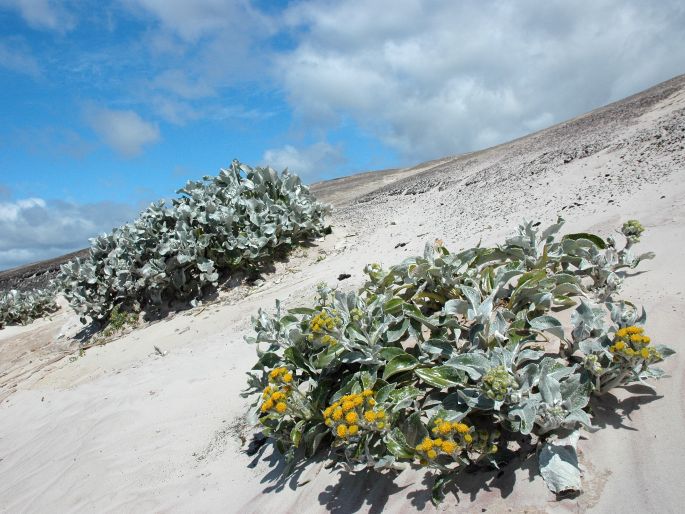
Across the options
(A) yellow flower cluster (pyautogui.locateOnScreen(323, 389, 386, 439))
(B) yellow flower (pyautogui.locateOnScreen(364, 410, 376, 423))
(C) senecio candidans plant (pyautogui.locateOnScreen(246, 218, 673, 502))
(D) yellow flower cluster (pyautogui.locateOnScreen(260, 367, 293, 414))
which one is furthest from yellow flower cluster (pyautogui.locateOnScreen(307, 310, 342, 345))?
(B) yellow flower (pyautogui.locateOnScreen(364, 410, 376, 423))

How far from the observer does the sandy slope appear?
77.9 inches

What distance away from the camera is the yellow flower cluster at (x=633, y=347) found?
6.37 ft

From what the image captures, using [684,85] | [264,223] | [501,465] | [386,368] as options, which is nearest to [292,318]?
[386,368]

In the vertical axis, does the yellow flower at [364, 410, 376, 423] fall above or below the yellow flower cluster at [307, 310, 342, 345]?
below

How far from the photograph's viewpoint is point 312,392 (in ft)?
9.01

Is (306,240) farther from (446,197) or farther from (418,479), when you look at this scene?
(418,479)

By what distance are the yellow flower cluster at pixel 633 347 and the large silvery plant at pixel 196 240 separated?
5.70 meters

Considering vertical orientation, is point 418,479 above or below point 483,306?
below

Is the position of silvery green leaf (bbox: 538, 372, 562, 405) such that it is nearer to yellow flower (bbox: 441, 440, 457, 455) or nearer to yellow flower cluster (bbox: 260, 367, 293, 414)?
yellow flower (bbox: 441, 440, 457, 455)

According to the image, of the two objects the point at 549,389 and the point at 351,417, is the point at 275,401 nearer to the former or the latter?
the point at 351,417

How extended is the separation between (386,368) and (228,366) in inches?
91.6

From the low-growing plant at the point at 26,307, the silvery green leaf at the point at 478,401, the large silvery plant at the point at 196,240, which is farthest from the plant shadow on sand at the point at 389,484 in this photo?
the low-growing plant at the point at 26,307

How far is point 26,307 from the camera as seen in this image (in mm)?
10406

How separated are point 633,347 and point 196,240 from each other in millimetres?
6482
